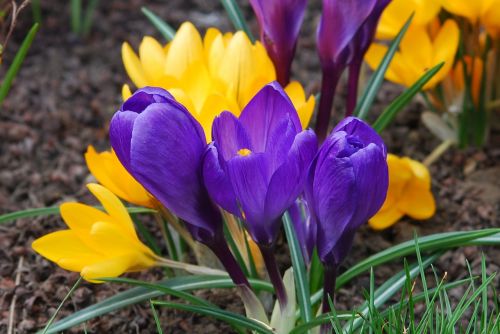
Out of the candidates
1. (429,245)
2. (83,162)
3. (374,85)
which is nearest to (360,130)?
(429,245)

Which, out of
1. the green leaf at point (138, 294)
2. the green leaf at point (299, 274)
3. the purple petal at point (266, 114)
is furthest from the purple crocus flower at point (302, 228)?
the purple petal at point (266, 114)

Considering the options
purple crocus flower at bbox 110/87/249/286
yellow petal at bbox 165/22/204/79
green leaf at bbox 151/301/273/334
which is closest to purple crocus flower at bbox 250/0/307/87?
yellow petal at bbox 165/22/204/79

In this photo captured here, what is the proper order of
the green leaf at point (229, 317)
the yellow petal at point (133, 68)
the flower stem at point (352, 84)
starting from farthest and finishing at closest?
the flower stem at point (352, 84) → the yellow petal at point (133, 68) → the green leaf at point (229, 317)

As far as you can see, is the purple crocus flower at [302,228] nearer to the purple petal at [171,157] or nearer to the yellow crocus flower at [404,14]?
the purple petal at [171,157]

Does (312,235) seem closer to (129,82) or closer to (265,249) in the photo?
(265,249)

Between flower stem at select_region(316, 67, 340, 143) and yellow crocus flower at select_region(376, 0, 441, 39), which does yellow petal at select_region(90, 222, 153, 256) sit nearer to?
flower stem at select_region(316, 67, 340, 143)
